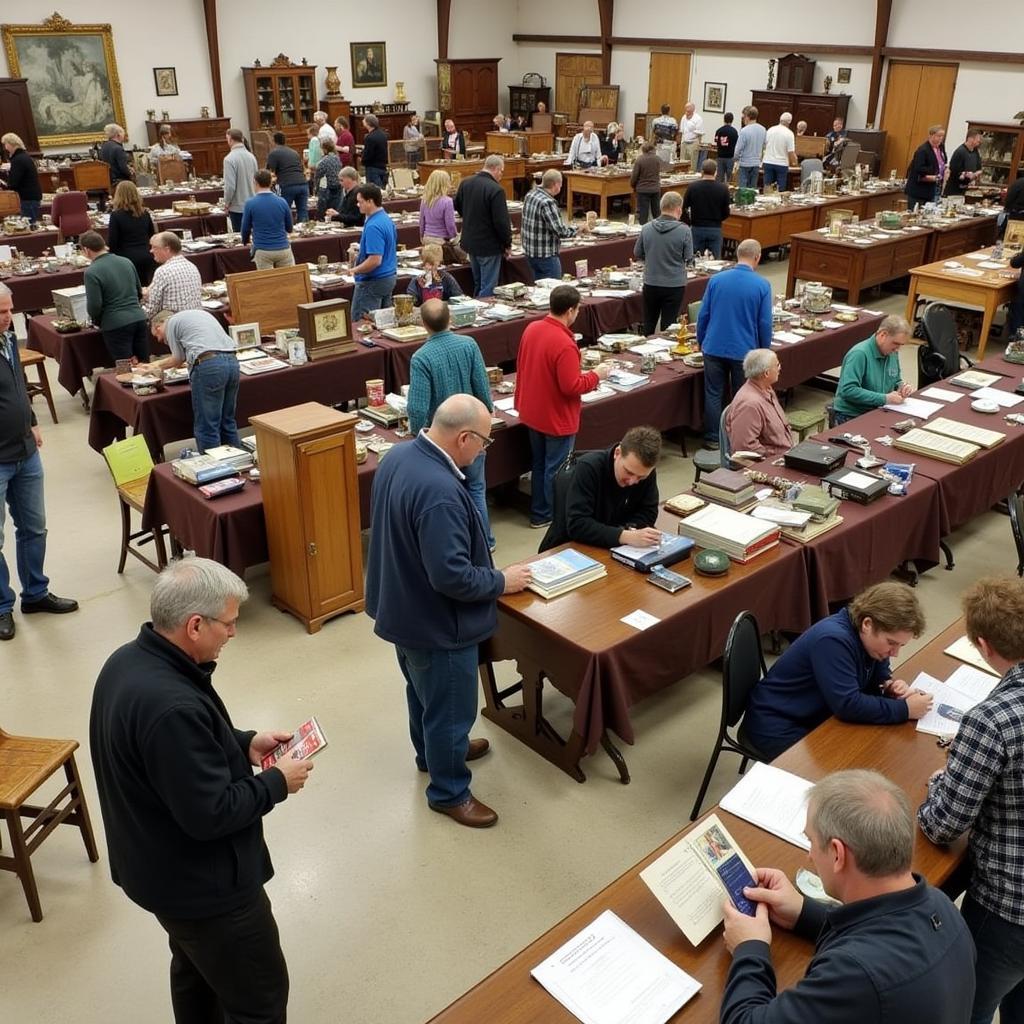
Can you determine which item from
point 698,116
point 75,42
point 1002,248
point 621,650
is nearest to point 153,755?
point 621,650

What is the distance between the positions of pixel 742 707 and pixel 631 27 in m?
20.3

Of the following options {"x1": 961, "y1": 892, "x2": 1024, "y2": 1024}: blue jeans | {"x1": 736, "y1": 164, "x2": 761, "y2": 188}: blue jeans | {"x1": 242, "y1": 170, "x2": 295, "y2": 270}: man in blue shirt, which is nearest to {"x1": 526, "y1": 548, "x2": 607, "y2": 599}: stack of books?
{"x1": 961, "y1": 892, "x2": 1024, "y2": 1024}: blue jeans

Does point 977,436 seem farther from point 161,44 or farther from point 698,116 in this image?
point 161,44

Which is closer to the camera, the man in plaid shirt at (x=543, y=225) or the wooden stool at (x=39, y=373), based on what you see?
the wooden stool at (x=39, y=373)

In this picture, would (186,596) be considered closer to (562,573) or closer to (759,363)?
(562,573)

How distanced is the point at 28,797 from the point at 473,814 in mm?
1781

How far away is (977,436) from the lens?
19.3ft

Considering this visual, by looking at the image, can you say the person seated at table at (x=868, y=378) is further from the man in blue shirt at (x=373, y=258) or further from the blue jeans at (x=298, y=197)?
the blue jeans at (x=298, y=197)

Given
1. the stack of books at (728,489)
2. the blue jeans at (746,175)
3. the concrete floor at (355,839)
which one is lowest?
the concrete floor at (355,839)

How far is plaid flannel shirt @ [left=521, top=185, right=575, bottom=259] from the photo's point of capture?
9250 mm

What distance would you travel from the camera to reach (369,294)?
8.76 metres

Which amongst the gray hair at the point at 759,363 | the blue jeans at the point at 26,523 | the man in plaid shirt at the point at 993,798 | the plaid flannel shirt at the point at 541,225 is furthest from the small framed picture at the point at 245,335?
the man in plaid shirt at the point at 993,798

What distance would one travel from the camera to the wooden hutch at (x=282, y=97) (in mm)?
18969

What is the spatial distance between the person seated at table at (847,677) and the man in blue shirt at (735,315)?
3781mm
